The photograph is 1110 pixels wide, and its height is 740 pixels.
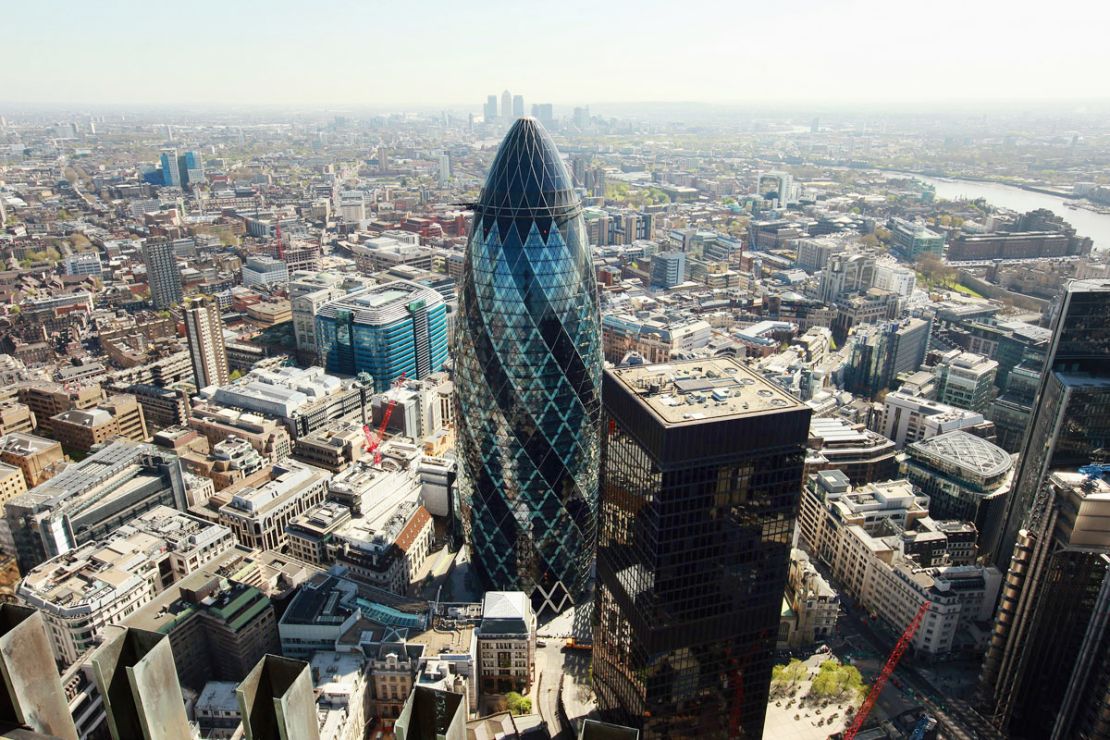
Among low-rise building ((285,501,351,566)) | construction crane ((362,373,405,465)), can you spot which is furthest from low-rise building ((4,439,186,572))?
construction crane ((362,373,405,465))

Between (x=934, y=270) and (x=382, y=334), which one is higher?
(x=382, y=334)

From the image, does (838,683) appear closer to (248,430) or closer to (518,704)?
(518,704)

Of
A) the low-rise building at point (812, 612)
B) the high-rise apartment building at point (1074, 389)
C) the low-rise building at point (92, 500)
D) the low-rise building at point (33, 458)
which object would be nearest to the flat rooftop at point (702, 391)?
the low-rise building at point (812, 612)

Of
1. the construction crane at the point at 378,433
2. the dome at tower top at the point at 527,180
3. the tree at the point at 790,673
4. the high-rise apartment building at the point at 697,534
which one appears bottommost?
the tree at the point at 790,673

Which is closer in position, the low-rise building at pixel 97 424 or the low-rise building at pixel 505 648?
the low-rise building at pixel 505 648

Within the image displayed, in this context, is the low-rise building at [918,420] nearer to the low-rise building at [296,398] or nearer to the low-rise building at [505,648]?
the low-rise building at [505,648]

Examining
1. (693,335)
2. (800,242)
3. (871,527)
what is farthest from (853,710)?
(800,242)

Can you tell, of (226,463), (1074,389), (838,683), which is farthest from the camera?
(226,463)

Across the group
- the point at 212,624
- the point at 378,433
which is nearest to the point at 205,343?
the point at 378,433
